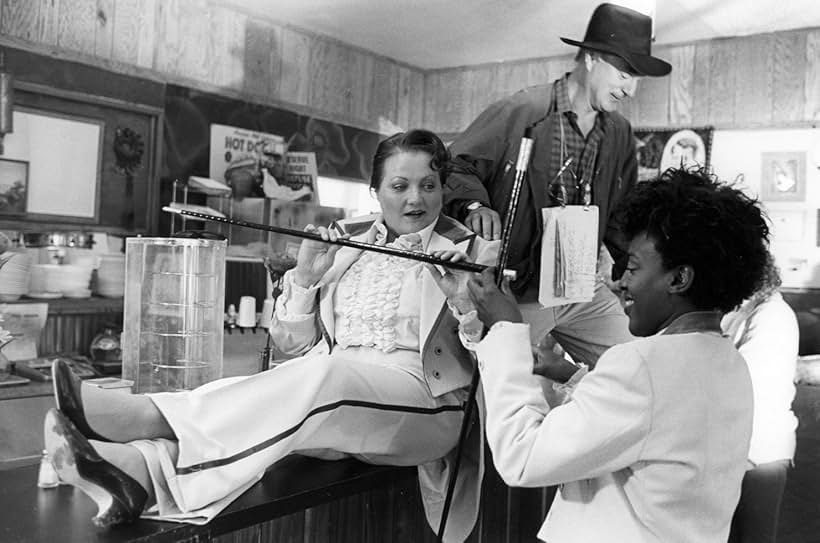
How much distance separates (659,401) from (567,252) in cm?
147

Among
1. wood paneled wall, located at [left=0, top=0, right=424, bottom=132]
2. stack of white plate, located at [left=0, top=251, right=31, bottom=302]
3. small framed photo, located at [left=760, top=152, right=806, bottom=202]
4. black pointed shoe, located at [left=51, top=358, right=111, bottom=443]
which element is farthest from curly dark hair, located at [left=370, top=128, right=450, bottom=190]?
small framed photo, located at [left=760, top=152, right=806, bottom=202]

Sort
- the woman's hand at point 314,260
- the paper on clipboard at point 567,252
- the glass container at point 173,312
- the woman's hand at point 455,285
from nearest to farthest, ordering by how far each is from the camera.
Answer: the woman's hand at point 455,285
the woman's hand at point 314,260
the paper on clipboard at point 567,252
the glass container at point 173,312

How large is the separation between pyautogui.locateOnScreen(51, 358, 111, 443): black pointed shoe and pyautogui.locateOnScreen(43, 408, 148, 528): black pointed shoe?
0.9 inches

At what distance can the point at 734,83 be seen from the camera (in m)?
5.95

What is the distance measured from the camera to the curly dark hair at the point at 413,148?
260 centimetres

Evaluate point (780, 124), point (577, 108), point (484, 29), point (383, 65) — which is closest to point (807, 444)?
point (577, 108)

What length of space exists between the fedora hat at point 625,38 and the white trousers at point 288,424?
1.42m

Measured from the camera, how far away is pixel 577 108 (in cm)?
313

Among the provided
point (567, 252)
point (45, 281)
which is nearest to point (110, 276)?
point (45, 281)

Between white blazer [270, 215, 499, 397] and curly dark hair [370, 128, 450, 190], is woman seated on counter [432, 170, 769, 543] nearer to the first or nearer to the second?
white blazer [270, 215, 499, 397]

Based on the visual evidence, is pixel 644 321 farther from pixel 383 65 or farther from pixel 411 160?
pixel 383 65

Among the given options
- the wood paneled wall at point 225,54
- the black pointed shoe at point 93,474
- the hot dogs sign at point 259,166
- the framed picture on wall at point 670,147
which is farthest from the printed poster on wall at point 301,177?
the black pointed shoe at point 93,474

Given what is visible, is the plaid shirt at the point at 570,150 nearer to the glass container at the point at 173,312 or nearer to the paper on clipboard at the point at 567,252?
the paper on clipboard at the point at 567,252

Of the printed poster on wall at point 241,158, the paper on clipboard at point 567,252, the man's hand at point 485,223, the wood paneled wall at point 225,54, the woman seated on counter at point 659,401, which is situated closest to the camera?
the woman seated on counter at point 659,401
